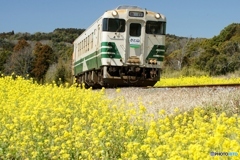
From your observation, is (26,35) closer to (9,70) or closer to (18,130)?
(9,70)

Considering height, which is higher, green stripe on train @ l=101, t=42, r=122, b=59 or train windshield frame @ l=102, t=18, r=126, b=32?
train windshield frame @ l=102, t=18, r=126, b=32

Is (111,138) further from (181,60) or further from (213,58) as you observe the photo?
(181,60)

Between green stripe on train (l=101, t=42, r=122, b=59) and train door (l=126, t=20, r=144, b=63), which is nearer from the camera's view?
green stripe on train (l=101, t=42, r=122, b=59)

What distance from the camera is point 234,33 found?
153 feet

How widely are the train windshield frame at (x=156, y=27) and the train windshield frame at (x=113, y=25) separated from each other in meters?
0.84

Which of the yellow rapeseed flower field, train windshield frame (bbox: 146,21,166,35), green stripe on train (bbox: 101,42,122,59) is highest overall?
train windshield frame (bbox: 146,21,166,35)

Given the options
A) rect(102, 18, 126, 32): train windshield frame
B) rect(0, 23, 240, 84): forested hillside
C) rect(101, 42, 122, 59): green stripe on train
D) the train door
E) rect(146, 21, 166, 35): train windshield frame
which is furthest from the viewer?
rect(0, 23, 240, 84): forested hillside

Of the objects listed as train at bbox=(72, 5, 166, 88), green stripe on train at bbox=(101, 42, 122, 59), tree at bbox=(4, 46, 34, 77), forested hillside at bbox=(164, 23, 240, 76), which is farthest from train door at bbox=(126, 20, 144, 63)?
tree at bbox=(4, 46, 34, 77)

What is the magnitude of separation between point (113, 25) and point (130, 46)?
87 cm

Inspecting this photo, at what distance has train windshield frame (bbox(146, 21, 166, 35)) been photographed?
14969 mm

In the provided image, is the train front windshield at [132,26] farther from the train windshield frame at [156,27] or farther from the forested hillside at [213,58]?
the forested hillside at [213,58]

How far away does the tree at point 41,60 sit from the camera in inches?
1973

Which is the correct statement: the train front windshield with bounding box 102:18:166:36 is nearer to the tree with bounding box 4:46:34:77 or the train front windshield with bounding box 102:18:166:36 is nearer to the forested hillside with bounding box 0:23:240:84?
the forested hillside with bounding box 0:23:240:84

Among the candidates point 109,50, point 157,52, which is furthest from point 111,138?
point 157,52
